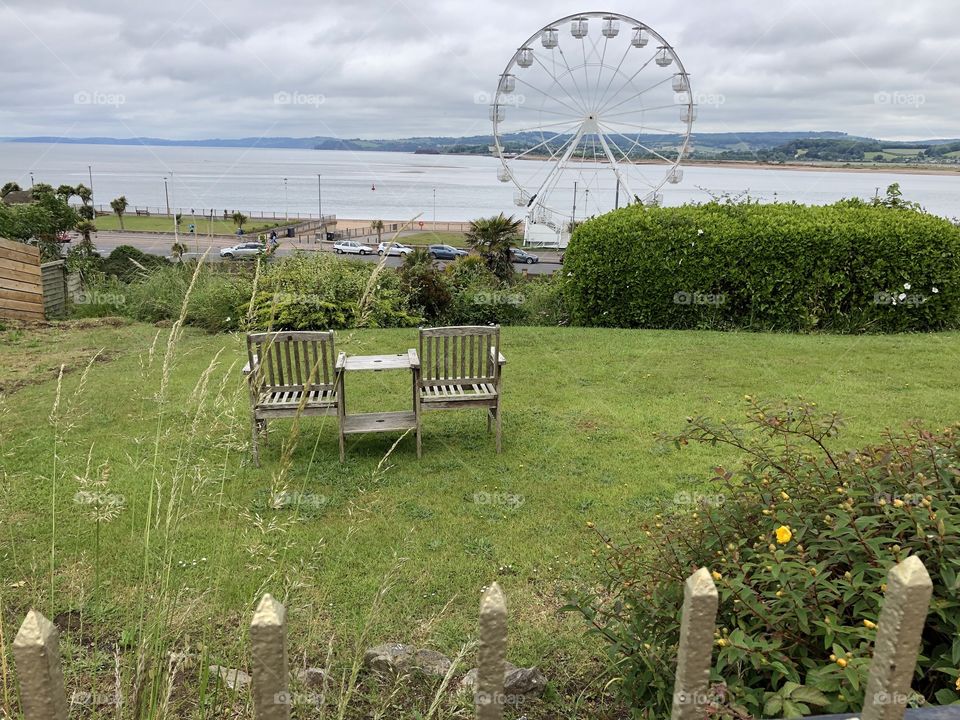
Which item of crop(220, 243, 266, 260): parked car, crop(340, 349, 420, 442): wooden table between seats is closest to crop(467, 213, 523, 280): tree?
crop(220, 243, 266, 260): parked car

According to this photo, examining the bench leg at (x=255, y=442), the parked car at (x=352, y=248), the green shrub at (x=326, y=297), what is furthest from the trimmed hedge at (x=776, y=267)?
the parked car at (x=352, y=248)

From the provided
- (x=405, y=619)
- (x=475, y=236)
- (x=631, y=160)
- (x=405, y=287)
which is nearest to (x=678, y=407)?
(x=405, y=619)

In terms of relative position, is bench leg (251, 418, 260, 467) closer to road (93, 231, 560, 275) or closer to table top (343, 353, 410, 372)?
table top (343, 353, 410, 372)

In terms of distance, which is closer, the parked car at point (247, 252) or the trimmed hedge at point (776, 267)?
the trimmed hedge at point (776, 267)

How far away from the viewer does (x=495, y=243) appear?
52.3ft

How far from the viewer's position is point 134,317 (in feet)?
41.9

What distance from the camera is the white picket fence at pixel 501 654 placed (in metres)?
1.00

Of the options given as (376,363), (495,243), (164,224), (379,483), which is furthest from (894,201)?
(164,224)

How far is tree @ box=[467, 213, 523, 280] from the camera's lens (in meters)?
15.7

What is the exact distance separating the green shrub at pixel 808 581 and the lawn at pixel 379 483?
0.84 m

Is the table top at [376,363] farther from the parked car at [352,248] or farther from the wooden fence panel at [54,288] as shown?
the parked car at [352,248]

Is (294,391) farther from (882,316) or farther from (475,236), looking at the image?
(475,236)

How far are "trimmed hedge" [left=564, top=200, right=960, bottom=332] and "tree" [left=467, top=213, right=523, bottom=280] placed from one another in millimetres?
4196

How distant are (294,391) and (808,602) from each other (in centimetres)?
493
